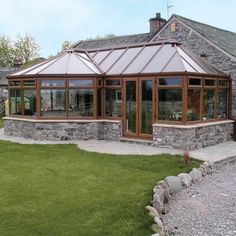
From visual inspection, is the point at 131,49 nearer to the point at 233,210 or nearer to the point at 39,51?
the point at 233,210

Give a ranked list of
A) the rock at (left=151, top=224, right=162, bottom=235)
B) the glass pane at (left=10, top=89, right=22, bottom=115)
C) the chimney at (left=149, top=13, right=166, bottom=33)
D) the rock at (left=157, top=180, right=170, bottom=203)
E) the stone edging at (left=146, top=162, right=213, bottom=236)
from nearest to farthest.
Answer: the rock at (left=151, top=224, right=162, bottom=235), the stone edging at (left=146, top=162, right=213, bottom=236), the rock at (left=157, top=180, right=170, bottom=203), the glass pane at (left=10, top=89, right=22, bottom=115), the chimney at (left=149, top=13, right=166, bottom=33)

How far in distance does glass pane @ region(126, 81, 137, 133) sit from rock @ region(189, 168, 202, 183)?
16.2ft

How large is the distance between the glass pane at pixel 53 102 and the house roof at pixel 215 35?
632cm

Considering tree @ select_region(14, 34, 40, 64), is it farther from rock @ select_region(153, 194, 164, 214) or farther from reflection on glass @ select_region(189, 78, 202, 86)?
rock @ select_region(153, 194, 164, 214)

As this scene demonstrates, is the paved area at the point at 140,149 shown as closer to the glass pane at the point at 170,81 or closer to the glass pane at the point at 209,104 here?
the glass pane at the point at 209,104

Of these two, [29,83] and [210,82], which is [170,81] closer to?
[210,82]

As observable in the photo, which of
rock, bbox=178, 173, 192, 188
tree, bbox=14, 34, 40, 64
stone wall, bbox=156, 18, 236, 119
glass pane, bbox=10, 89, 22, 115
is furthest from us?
tree, bbox=14, 34, 40, 64

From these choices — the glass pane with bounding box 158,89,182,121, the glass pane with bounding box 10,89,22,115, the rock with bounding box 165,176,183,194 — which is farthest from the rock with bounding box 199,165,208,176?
the glass pane with bounding box 10,89,22,115

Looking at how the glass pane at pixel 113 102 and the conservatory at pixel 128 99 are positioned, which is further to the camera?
the glass pane at pixel 113 102

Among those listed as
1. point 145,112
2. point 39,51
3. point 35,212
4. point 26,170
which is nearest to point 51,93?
point 145,112

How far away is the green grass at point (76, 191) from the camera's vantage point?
6.06 metres

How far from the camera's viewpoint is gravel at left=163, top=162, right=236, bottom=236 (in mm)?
6508

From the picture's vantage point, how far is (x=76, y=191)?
7.97m

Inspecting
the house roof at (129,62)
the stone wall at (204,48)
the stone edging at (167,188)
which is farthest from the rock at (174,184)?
the stone wall at (204,48)
